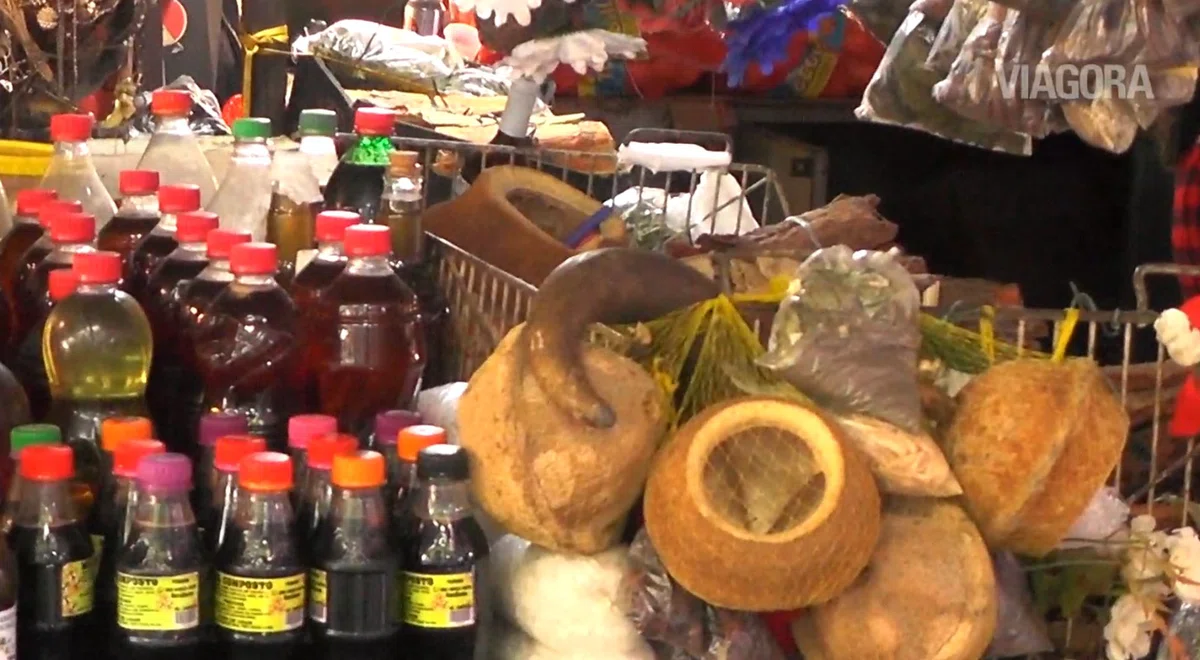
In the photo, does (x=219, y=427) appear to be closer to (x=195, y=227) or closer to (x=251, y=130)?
(x=195, y=227)

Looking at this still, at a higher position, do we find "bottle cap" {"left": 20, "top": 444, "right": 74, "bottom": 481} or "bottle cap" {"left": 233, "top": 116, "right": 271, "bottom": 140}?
"bottle cap" {"left": 233, "top": 116, "right": 271, "bottom": 140}

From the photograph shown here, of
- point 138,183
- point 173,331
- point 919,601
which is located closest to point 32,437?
point 173,331

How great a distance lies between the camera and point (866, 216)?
1381 mm

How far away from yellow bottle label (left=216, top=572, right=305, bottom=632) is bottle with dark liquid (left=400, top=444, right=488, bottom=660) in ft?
0.25

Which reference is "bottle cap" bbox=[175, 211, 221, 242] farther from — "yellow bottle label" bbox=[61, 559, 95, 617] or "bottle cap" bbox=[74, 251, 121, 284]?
"yellow bottle label" bbox=[61, 559, 95, 617]

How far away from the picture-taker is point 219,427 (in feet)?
3.48

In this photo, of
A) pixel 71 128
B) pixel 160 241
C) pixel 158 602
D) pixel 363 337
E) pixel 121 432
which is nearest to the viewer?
pixel 158 602

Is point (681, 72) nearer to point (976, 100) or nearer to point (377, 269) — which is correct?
point (976, 100)

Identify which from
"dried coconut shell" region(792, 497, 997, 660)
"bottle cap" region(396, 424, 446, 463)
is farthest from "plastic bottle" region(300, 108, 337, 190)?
"dried coconut shell" region(792, 497, 997, 660)

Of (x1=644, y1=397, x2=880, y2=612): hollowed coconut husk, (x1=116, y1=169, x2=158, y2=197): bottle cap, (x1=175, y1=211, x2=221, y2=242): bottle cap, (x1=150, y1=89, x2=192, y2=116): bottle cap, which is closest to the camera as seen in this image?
(x1=644, y1=397, x2=880, y2=612): hollowed coconut husk

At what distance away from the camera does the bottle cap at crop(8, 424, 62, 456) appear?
3.27 feet

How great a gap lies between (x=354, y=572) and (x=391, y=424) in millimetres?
169

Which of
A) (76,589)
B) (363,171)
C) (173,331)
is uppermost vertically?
(363,171)

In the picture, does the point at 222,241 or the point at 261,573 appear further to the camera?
the point at 222,241
